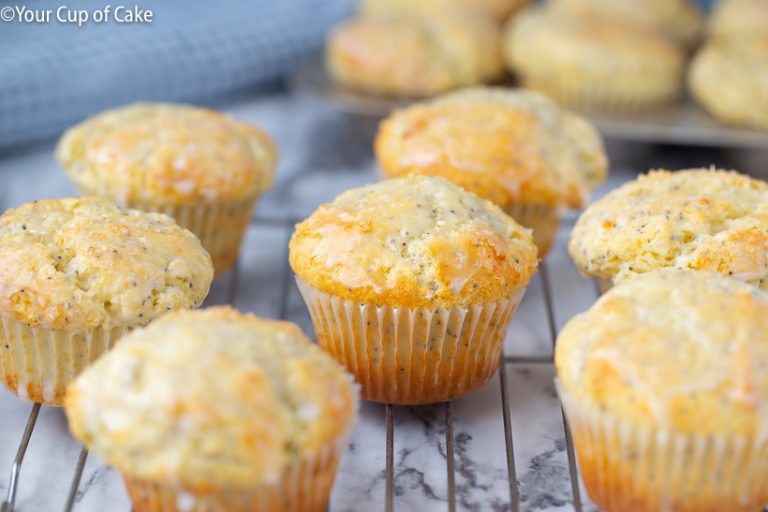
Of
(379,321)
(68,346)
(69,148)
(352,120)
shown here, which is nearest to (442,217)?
(379,321)

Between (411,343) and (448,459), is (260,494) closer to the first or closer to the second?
(448,459)

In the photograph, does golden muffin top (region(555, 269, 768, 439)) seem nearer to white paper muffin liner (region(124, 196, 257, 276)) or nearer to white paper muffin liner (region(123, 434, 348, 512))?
white paper muffin liner (region(123, 434, 348, 512))

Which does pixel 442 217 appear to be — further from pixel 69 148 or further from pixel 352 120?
pixel 352 120

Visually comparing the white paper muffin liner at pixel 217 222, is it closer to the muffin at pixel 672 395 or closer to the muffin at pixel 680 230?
the muffin at pixel 680 230

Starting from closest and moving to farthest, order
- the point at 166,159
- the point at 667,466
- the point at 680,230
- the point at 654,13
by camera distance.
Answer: the point at 667,466
the point at 680,230
the point at 166,159
the point at 654,13

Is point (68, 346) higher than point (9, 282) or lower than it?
lower

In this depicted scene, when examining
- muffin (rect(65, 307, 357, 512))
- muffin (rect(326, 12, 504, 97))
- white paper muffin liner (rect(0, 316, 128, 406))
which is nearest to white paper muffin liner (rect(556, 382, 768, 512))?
muffin (rect(65, 307, 357, 512))

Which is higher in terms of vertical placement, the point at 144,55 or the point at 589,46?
the point at 589,46

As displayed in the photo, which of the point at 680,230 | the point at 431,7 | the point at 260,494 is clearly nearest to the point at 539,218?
the point at 680,230
